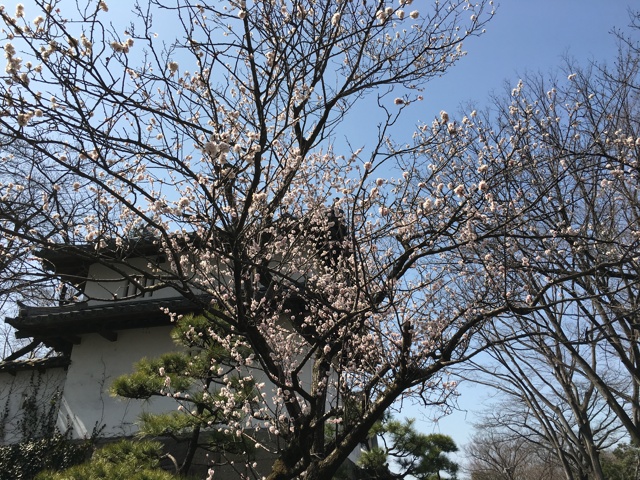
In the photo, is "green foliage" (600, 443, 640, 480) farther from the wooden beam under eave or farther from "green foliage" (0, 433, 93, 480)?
"green foliage" (0, 433, 93, 480)

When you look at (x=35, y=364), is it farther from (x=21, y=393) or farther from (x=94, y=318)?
(x=94, y=318)

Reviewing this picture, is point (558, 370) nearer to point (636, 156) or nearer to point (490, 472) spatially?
point (636, 156)

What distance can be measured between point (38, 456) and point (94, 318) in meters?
2.39

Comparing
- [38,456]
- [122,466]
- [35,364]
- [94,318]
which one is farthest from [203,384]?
[35,364]

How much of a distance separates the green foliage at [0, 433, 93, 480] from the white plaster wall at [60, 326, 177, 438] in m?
0.49

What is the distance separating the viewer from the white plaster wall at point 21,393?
975cm

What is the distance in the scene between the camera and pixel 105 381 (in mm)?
9773

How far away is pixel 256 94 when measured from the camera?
429 centimetres

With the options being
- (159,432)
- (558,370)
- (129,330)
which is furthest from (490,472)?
(159,432)

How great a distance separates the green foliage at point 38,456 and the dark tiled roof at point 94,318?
6.43 ft

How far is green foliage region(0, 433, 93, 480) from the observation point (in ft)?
27.6

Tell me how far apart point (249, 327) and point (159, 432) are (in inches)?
123

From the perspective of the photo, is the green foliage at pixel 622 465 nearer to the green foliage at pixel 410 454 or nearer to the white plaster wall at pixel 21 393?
the green foliage at pixel 410 454

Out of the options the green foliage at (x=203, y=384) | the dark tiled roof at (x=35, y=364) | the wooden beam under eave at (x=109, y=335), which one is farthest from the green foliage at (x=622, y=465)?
the dark tiled roof at (x=35, y=364)
